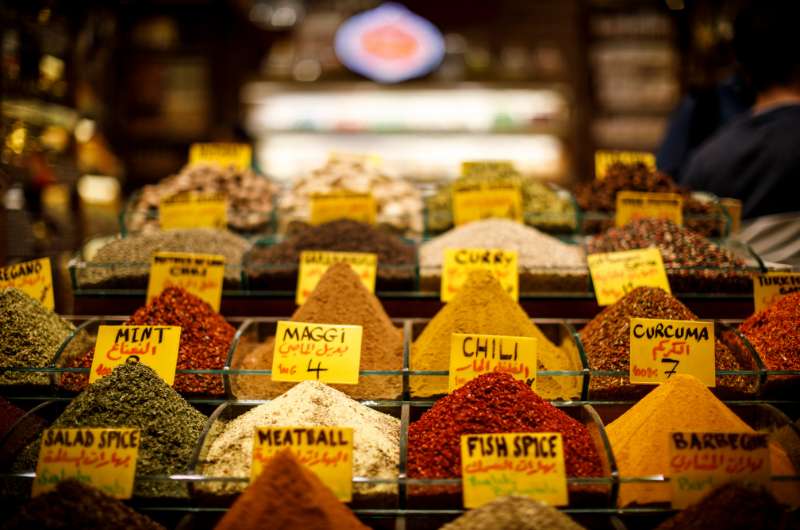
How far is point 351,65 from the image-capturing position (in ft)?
14.9

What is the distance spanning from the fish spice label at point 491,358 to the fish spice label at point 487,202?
28.2 inches

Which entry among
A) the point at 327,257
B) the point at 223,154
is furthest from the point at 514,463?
the point at 223,154

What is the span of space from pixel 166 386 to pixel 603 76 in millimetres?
4386

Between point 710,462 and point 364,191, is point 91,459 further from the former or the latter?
point 364,191

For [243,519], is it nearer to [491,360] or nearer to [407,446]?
[407,446]

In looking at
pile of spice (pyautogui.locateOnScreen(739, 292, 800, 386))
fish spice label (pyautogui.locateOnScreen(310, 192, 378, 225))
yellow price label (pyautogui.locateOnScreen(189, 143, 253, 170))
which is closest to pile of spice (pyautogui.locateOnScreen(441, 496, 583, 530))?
pile of spice (pyautogui.locateOnScreen(739, 292, 800, 386))

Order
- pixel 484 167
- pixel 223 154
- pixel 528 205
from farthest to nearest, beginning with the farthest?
pixel 223 154, pixel 484 167, pixel 528 205

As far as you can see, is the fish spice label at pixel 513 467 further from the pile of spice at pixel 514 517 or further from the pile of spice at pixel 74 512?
the pile of spice at pixel 74 512

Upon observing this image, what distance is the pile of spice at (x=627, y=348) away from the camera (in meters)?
1.24

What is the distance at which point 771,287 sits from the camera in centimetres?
146

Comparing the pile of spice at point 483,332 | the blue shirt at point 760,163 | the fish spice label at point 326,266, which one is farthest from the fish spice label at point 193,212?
the blue shirt at point 760,163

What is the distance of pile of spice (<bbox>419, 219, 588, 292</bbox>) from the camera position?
5.10 feet

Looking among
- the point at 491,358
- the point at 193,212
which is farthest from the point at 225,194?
the point at 491,358

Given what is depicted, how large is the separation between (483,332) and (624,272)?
1.36ft
